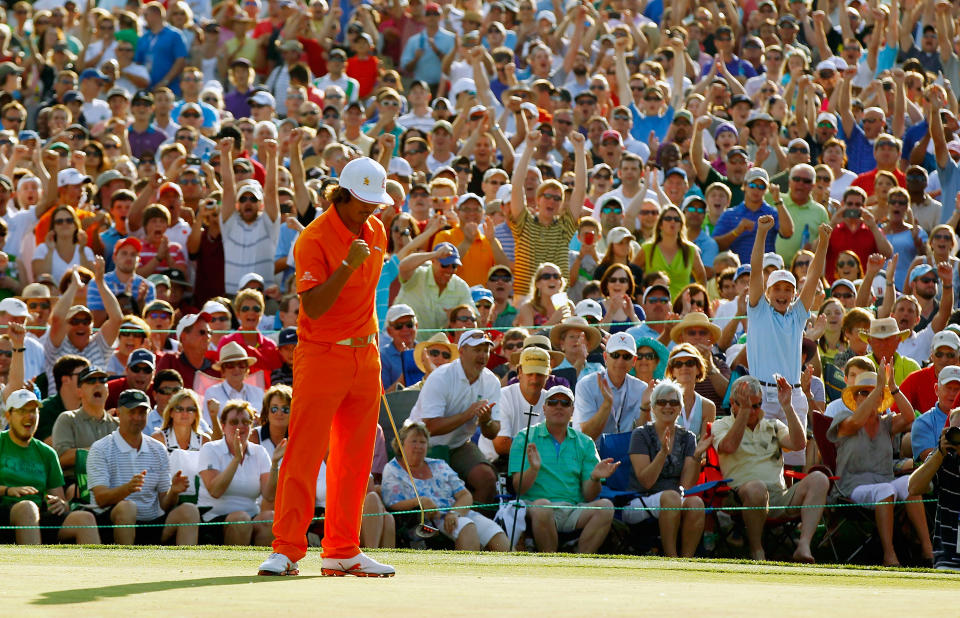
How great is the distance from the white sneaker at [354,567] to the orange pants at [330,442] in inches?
1.3

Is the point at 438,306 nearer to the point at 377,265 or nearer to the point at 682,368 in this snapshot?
the point at 682,368

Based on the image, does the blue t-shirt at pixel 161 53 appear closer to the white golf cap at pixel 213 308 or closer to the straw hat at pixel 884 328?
the white golf cap at pixel 213 308

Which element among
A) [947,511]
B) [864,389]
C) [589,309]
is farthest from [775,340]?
[947,511]

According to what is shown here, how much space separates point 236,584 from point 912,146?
43.7ft

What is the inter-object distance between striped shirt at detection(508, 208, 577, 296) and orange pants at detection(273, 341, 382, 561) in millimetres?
7379

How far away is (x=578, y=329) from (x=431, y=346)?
4.02ft

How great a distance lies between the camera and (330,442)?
7.80 metres

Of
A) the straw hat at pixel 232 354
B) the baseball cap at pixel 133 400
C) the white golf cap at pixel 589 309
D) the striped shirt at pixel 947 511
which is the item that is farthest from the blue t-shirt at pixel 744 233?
the baseball cap at pixel 133 400

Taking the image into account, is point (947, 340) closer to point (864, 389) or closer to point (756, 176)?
point (864, 389)

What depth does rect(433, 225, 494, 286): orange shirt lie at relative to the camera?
1516 cm

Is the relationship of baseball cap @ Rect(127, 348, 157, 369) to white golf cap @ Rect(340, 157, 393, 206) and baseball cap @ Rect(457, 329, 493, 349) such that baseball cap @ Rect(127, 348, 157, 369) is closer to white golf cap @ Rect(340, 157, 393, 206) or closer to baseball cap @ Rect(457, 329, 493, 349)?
baseball cap @ Rect(457, 329, 493, 349)

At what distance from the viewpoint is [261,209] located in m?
15.4

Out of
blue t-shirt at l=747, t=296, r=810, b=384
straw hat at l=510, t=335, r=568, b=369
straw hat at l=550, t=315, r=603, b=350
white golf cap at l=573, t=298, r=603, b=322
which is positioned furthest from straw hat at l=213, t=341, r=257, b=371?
blue t-shirt at l=747, t=296, r=810, b=384

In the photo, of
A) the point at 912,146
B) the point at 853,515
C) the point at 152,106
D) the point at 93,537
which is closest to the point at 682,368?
the point at 853,515
